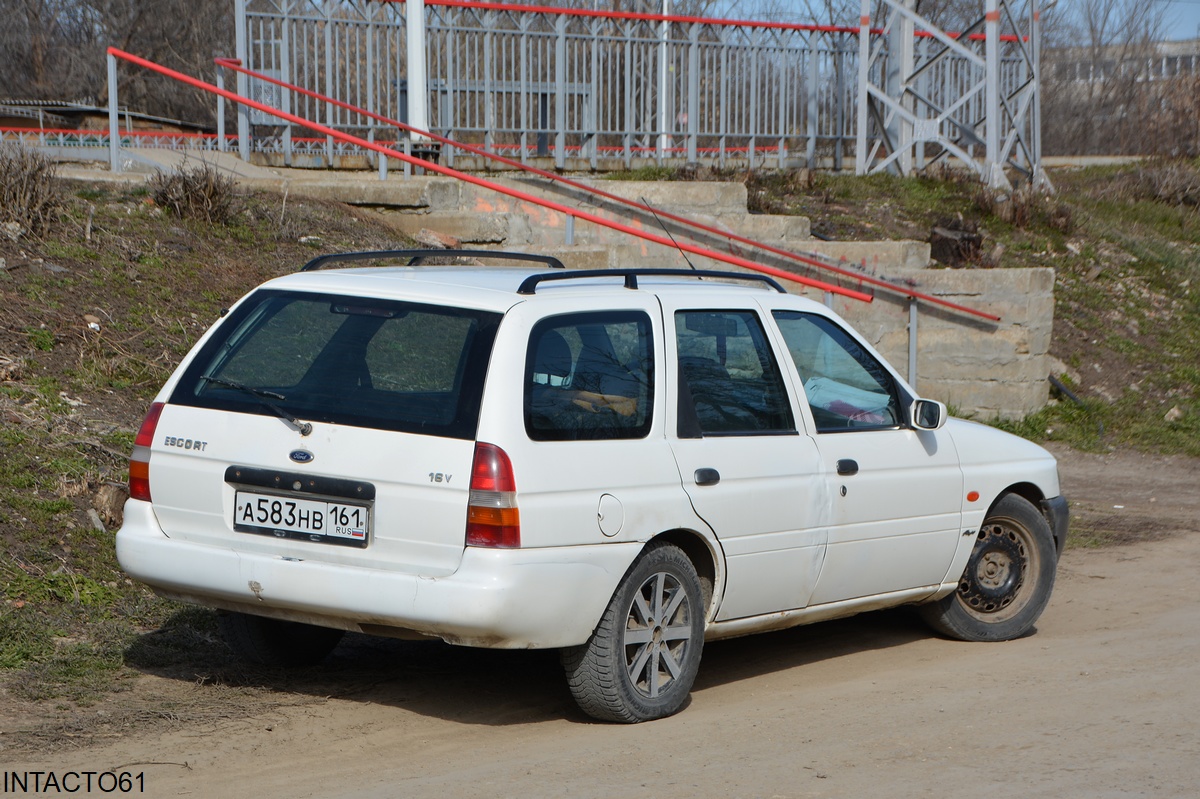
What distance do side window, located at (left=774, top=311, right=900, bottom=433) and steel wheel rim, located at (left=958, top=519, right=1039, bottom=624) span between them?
39.7 inches

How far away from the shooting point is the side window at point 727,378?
577cm

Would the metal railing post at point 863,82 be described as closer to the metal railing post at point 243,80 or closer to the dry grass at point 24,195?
the metal railing post at point 243,80

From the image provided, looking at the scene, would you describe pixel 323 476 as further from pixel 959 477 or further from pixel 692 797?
pixel 959 477

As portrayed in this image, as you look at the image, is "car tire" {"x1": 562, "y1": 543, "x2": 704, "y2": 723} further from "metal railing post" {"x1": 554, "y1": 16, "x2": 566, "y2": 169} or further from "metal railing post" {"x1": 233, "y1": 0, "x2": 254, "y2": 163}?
"metal railing post" {"x1": 554, "y1": 16, "x2": 566, "y2": 169}

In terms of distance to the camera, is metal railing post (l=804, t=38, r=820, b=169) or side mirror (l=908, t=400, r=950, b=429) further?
metal railing post (l=804, t=38, r=820, b=169)

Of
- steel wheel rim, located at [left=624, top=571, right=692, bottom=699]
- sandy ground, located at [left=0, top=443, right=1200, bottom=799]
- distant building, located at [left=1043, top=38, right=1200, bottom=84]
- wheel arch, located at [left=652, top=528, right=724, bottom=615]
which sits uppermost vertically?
distant building, located at [left=1043, top=38, right=1200, bottom=84]

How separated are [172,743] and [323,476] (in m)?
1.08

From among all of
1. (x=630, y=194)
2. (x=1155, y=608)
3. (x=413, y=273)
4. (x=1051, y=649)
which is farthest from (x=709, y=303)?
(x=630, y=194)

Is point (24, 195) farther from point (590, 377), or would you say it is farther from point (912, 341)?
point (912, 341)

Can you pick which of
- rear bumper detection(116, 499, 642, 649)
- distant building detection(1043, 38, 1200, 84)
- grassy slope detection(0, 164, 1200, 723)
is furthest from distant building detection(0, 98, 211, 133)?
distant building detection(1043, 38, 1200, 84)

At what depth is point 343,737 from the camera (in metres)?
5.24

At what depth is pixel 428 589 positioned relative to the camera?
496 centimetres

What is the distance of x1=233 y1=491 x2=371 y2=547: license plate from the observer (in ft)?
Result: 16.7

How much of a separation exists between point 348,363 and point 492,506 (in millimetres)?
952
